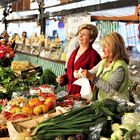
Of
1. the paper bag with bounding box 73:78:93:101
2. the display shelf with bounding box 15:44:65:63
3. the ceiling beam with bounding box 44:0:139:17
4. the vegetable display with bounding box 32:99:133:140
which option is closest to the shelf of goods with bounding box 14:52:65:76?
the display shelf with bounding box 15:44:65:63

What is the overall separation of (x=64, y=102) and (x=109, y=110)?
1.03 meters

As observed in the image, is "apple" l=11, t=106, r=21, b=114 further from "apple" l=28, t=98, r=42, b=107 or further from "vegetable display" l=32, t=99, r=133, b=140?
"vegetable display" l=32, t=99, r=133, b=140

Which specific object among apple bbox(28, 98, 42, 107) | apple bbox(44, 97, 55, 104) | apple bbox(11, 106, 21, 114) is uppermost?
apple bbox(44, 97, 55, 104)

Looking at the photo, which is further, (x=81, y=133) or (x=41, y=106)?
(x=41, y=106)

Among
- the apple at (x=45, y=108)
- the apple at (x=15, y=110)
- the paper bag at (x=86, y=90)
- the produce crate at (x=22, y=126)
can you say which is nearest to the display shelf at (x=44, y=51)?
the paper bag at (x=86, y=90)

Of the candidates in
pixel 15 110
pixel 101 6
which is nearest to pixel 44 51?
pixel 101 6

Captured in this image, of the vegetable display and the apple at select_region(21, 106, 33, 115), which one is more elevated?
the vegetable display

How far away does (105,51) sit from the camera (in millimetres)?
3486

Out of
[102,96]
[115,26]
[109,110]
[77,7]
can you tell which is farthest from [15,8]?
[109,110]

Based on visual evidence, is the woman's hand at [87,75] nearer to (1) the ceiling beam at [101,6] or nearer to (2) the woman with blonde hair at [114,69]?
(2) the woman with blonde hair at [114,69]

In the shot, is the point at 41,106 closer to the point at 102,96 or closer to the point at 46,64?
the point at 102,96

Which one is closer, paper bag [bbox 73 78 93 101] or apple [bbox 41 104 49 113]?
apple [bbox 41 104 49 113]

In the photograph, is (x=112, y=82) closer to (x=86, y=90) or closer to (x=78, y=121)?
(x=86, y=90)

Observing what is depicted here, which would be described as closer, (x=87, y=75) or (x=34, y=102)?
(x=87, y=75)
